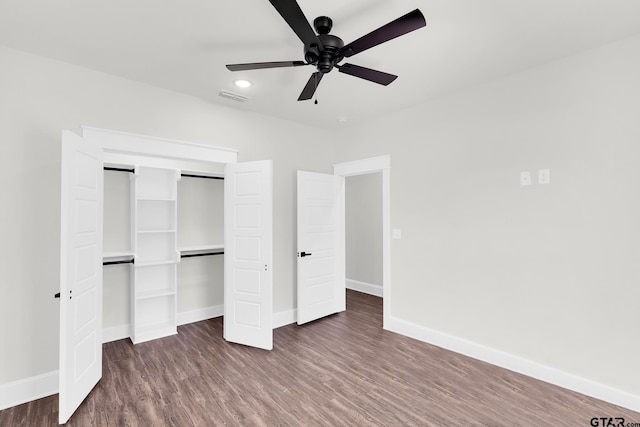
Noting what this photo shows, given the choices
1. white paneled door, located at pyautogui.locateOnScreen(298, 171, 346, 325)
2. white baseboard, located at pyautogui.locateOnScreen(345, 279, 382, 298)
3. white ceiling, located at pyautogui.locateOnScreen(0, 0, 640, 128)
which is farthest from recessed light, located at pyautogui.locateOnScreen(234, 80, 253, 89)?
white baseboard, located at pyautogui.locateOnScreen(345, 279, 382, 298)

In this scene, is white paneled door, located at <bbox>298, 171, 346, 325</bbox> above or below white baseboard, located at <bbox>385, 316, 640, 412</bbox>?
above

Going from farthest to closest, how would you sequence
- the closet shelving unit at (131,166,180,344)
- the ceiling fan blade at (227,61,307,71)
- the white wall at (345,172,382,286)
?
the white wall at (345,172,382,286) < the closet shelving unit at (131,166,180,344) < the ceiling fan blade at (227,61,307,71)

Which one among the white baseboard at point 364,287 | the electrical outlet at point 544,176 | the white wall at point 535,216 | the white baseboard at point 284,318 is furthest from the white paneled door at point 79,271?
the white baseboard at point 364,287

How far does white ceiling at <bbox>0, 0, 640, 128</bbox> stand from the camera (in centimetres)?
206

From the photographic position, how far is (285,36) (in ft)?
7.81

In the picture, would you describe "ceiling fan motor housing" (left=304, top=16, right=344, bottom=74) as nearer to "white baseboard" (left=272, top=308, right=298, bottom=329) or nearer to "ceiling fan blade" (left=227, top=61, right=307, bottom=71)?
"ceiling fan blade" (left=227, top=61, right=307, bottom=71)

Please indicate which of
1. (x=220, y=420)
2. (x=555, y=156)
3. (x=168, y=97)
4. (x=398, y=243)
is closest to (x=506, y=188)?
(x=555, y=156)

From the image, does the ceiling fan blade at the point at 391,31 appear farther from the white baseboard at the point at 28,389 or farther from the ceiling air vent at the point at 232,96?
the white baseboard at the point at 28,389

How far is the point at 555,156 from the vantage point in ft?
9.16

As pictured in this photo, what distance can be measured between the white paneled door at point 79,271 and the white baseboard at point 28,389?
350 mm

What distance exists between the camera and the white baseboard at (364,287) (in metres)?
5.86

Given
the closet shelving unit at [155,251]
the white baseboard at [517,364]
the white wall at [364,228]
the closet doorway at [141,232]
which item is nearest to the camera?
the closet doorway at [141,232]


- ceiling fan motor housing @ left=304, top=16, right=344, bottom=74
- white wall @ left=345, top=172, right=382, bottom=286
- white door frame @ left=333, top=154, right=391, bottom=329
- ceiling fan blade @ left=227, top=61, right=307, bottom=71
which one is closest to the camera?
ceiling fan motor housing @ left=304, top=16, right=344, bottom=74

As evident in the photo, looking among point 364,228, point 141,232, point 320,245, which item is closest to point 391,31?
point 320,245
